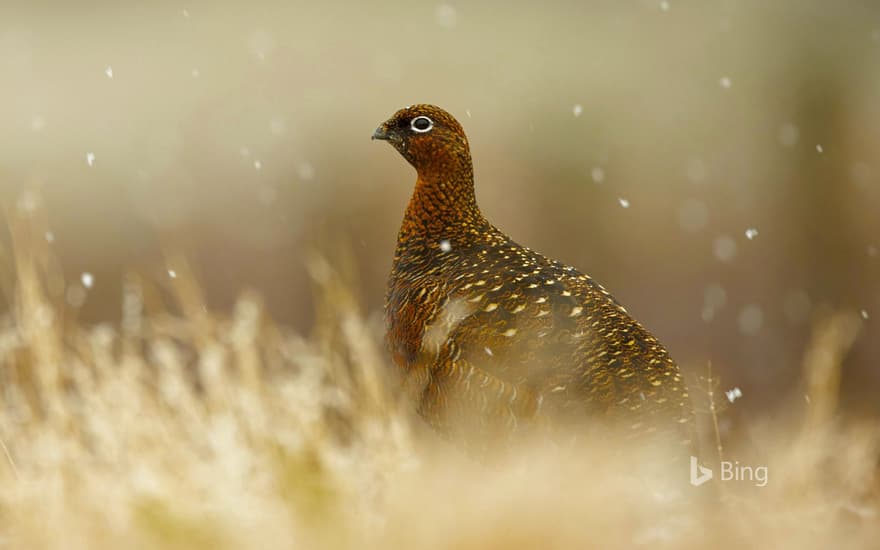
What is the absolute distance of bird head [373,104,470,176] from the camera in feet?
12.5

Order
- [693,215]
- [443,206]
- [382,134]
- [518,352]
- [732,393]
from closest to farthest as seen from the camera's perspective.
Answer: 1. [518,352]
2. [443,206]
3. [382,134]
4. [732,393]
5. [693,215]

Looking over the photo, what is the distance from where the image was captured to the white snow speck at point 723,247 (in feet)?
36.4

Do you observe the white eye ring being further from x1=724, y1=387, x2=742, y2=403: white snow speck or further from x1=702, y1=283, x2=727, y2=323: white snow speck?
x1=702, y1=283, x2=727, y2=323: white snow speck

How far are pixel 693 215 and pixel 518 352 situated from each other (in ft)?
27.8

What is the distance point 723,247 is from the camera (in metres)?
11.2

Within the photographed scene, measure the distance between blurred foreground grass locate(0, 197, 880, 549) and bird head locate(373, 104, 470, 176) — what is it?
0.66 m

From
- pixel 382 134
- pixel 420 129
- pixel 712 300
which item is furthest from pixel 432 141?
pixel 712 300

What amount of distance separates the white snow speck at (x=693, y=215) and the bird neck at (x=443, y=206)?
7775 mm

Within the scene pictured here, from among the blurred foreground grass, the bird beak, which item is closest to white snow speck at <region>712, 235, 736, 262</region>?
the blurred foreground grass

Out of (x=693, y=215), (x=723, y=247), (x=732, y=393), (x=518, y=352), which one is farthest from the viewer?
A: (x=723, y=247)

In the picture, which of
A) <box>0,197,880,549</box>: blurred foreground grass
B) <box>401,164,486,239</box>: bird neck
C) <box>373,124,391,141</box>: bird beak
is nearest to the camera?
<box>0,197,880,549</box>: blurred foreground grass

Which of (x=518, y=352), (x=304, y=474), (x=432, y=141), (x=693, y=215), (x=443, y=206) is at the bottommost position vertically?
(x=304, y=474)

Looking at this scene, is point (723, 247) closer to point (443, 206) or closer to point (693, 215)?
point (693, 215)

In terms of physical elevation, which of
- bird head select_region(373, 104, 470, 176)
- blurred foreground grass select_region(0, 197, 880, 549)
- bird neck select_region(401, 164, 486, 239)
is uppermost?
bird head select_region(373, 104, 470, 176)
